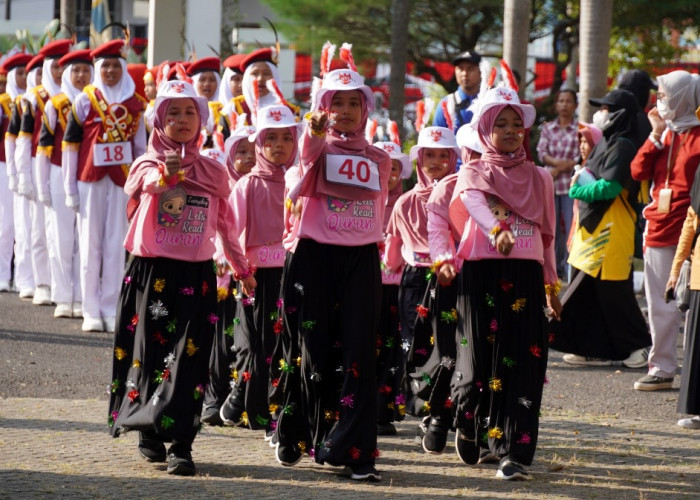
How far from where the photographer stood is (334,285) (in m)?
7.22

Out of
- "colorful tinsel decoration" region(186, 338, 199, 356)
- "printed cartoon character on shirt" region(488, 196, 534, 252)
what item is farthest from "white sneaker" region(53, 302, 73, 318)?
"printed cartoon character on shirt" region(488, 196, 534, 252)

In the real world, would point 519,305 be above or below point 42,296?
above

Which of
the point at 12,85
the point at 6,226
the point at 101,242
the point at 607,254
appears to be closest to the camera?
the point at 607,254

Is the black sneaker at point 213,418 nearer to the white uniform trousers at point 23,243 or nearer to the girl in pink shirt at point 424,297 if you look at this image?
the girl in pink shirt at point 424,297

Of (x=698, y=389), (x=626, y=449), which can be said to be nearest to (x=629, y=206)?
(x=698, y=389)

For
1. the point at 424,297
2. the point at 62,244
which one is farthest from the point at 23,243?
the point at 424,297

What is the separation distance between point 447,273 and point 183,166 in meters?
1.50

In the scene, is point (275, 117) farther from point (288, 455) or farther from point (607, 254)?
point (607, 254)

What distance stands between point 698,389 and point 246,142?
3275 mm

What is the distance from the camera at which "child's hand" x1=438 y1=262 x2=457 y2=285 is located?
287 inches

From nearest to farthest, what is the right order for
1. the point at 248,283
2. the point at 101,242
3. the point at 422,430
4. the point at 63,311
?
the point at 248,283 < the point at 422,430 < the point at 101,242 < the point at 63,311

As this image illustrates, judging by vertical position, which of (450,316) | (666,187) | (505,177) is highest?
(505,177)

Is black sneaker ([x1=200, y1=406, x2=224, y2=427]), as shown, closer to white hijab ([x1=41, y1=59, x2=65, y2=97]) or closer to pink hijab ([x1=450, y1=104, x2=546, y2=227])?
pink hijab ([x1=450, y1=104, x2=546, y2=227])

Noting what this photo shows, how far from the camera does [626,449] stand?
8094 millimetres
